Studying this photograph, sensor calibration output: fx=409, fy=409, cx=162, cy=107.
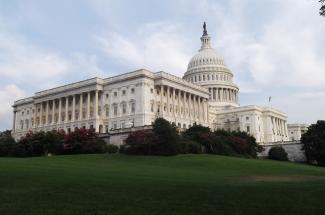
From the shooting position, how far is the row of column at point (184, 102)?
11789 centimetres

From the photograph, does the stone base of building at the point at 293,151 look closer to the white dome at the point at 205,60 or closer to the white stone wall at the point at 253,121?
the white stone wall at the point at 253,121

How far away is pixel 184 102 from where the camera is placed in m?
125

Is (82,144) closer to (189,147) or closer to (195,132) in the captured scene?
(189,147)

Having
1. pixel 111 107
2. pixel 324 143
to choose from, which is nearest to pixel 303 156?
pixel 324 143

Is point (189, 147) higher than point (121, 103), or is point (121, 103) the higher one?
point (121, 103)

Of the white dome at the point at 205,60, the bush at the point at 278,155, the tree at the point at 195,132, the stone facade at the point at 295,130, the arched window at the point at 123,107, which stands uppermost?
the white dome at the point at 205,60

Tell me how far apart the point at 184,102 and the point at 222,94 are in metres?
46.6

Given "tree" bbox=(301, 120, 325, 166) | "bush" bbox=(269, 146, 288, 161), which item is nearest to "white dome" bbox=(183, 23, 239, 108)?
"bush" bbox=(269, 146, 288, 161)

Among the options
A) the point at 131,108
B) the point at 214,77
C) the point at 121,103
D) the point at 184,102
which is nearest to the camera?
the point at 131,108

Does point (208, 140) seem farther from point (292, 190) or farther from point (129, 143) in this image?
point (292, 190)

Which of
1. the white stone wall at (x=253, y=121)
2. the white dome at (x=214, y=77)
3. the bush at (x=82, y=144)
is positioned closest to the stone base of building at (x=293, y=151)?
the white stone wall at (x=253, y=121)

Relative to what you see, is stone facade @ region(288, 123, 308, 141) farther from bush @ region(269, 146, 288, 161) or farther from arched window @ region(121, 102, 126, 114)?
arched window @ region(121, 102, 126, 114)

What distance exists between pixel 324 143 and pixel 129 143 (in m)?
43.6

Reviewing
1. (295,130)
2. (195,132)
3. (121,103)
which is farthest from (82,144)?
(295,130)
